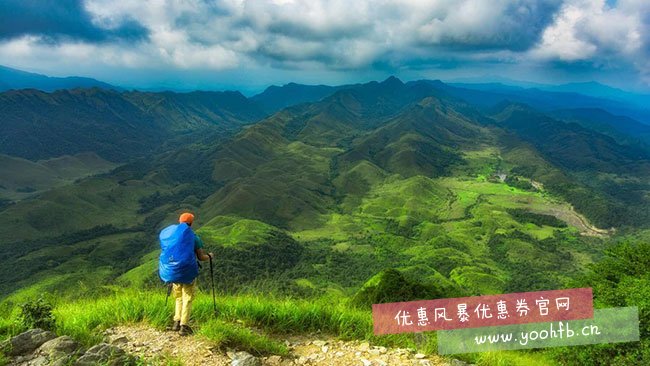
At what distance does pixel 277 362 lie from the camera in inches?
296

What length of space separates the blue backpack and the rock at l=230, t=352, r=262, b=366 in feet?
7.00

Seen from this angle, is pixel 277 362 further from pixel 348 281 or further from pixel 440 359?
pixel 348 281

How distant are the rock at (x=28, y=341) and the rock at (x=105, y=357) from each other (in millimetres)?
1264

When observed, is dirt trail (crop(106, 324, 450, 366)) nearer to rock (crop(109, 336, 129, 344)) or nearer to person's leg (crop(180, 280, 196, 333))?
rock (crop(109, 336, 129, 344))

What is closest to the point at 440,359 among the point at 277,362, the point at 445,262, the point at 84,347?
the point at 277,362

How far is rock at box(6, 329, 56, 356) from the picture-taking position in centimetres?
665

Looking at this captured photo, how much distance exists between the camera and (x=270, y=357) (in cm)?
764

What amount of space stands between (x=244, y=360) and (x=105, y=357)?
7.61 ft

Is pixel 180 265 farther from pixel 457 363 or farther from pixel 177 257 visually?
pixel 457 363

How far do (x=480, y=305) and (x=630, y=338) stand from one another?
10.0 m

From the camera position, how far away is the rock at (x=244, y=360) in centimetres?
693

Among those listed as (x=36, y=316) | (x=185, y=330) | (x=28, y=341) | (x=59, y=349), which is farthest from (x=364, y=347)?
(x=36, y=316)

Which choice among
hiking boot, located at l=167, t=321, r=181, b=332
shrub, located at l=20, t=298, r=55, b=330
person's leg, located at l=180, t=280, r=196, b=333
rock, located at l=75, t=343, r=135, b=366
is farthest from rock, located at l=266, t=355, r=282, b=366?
shrub, located at l=20, t=298, r=55, b=330

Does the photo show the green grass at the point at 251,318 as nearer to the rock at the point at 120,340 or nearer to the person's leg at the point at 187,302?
the person's leg at the point at 187,302
